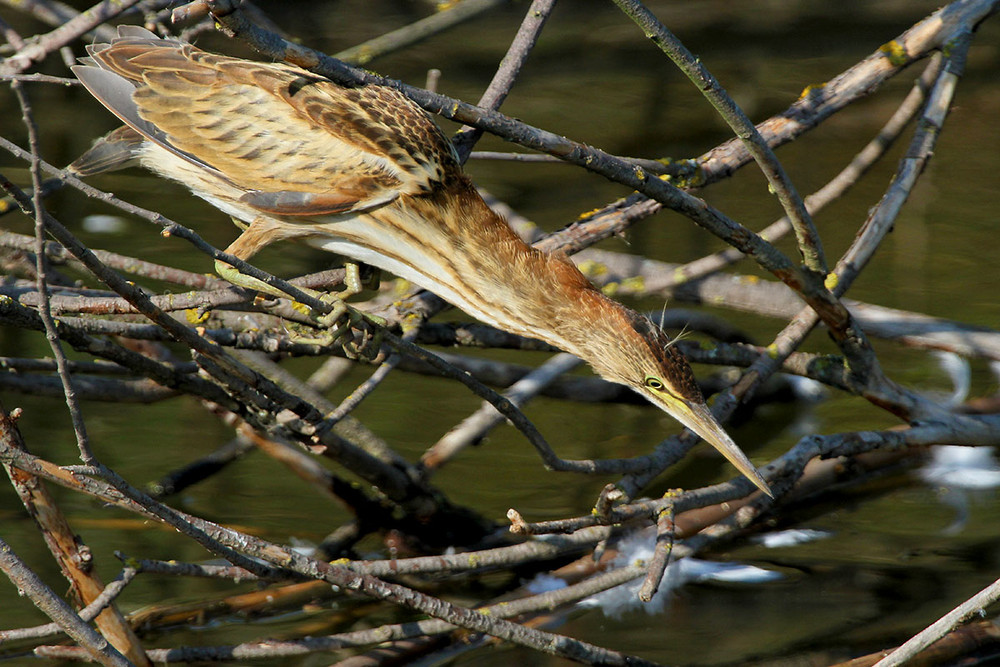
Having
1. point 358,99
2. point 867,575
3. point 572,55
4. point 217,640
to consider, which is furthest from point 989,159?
point 217,640

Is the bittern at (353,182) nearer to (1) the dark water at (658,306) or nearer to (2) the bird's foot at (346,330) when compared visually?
(2) the bird's foot at (346,330)

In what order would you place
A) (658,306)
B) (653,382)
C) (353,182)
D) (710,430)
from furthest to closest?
(658,306) < (353,182) < (653,382) < (710,430)

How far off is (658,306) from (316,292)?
1910 mm

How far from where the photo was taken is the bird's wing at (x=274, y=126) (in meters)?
2.69

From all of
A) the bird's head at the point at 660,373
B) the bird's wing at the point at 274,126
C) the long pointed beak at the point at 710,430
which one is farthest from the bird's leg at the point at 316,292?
the long pointed beak at the point at 710,430

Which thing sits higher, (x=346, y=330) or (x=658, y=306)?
(x=658, y=306)

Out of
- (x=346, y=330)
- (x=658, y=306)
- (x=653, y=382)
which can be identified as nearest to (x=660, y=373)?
(x=653, y=382)

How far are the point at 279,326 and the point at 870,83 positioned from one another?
179cm

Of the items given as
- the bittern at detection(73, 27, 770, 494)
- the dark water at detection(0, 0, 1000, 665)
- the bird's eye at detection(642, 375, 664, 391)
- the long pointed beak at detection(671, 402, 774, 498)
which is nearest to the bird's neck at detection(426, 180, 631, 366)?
the bittern at detection(73, 27, 770, 494)

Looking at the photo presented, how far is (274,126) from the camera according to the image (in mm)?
2744

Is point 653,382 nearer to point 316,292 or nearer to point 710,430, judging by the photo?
point 710,430

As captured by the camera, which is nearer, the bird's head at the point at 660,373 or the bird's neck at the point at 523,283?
the bird's head at the point at 660,373

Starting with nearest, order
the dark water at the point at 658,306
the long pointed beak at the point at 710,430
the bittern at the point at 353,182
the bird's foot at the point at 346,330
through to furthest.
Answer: the long pointed beak at the point at 710,430, the bird's foot at the point at 346,330, the bittern at the point at 353,182, the dark water at the point at 658,306

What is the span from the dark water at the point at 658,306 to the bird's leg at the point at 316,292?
813 millimetres
